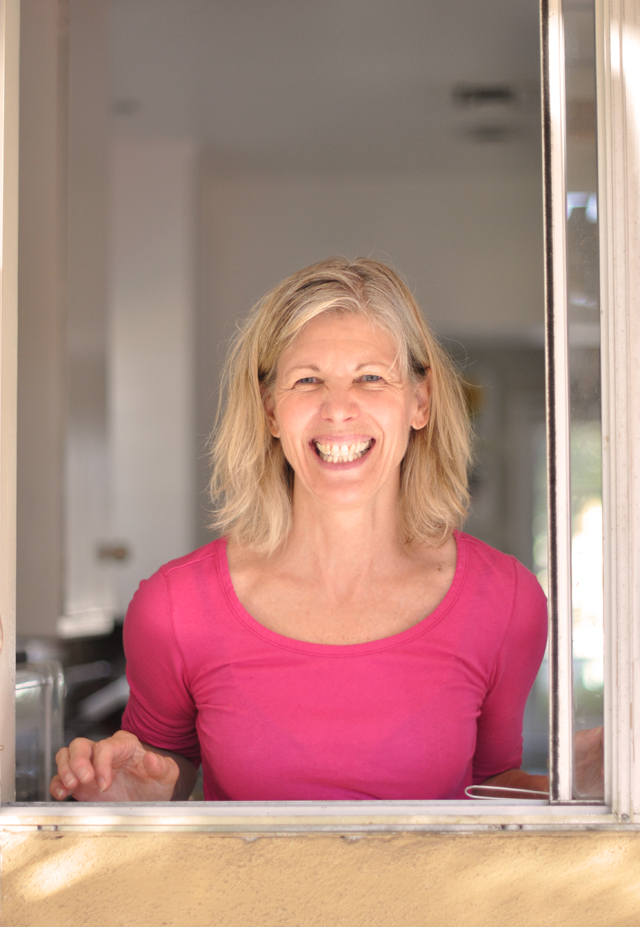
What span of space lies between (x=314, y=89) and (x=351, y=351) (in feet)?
10.5

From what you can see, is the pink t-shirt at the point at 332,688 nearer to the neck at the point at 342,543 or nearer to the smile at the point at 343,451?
the neck at the point at 342,543

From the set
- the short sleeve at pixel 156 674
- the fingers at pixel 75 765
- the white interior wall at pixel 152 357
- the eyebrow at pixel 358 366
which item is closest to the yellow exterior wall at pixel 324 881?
the fingers at pixel 75 765

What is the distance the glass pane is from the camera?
1058 mm

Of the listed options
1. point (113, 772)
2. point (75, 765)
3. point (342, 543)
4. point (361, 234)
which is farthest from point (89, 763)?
point (361, 234)

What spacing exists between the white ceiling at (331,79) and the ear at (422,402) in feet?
8.05

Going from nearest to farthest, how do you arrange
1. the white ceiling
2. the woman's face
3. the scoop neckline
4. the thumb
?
1. the thumb
2. the scoop neckline
3. the woman's face
4. the white ceiling

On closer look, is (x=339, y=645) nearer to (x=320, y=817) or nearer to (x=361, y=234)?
(x=320, y=817)

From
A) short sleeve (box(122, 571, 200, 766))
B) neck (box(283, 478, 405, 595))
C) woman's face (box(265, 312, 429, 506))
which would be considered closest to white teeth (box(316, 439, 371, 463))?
woman's face (box(265, 312, 429, 506))

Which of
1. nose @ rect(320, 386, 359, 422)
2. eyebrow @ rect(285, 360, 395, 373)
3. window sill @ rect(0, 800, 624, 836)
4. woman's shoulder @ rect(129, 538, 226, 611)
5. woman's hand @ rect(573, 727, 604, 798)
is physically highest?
eyebrow @ rect(285, 360, 395, 373)

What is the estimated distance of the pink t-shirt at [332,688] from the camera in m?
1.45

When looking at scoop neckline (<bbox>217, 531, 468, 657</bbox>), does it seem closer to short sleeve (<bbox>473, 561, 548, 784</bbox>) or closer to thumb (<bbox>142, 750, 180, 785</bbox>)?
short sleeve (<bbox>473, 561, 548, 784</bbox>)

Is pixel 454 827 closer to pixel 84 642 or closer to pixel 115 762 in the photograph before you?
pixel 115 762

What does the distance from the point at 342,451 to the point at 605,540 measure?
65cm

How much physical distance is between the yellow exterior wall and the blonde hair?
0.74m
